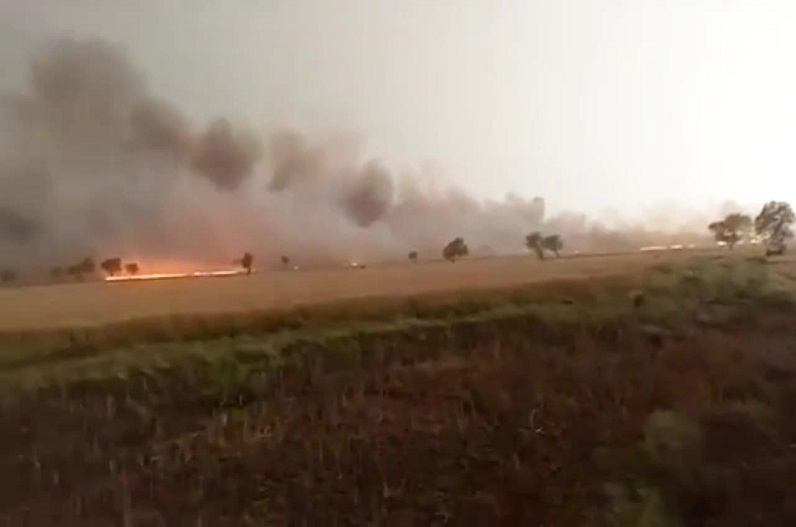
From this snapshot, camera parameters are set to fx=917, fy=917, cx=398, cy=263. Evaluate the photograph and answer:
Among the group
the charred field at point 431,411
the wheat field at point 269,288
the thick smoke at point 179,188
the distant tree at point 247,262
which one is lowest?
the charred field at point 431,411

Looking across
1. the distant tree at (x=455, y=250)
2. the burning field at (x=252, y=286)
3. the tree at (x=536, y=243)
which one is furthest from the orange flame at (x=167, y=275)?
the tree at (x=536, y=243)

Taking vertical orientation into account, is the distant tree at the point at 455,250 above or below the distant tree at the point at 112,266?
below

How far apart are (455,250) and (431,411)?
232 millimetres

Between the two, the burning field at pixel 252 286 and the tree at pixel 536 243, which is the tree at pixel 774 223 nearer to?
the burning field at pixel 252 286

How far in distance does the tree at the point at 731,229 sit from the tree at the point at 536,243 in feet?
0.86

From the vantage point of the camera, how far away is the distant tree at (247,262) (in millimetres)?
1242

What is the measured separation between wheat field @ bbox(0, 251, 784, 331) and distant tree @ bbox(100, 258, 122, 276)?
2 cm

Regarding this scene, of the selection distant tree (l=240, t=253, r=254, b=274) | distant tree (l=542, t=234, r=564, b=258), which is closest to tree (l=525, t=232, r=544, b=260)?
distant tree (l=542, t=234, r=564, b=258)

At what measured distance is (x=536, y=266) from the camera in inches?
51.5

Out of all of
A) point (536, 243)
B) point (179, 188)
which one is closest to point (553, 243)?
point (536, 243)

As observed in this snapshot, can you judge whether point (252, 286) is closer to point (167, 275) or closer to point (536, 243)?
point (167, 275)

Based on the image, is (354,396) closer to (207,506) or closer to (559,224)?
(207,506)

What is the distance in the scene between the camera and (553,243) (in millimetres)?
1318

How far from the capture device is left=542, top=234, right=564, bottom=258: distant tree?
132 cm
